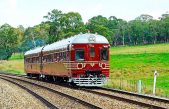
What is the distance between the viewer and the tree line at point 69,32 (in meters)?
111

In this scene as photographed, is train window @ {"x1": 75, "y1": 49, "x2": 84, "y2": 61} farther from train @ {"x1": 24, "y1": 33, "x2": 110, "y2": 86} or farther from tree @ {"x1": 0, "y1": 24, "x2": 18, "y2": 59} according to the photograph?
tree @ {"x1": 0, "y1": 24, "x2": 18, "y2": 59}

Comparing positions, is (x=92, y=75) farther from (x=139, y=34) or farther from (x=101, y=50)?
(x=139, y=34)

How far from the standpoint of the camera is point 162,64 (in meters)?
66.1

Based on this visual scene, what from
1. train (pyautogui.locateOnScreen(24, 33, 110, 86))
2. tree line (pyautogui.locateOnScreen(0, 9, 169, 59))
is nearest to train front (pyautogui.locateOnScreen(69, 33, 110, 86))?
train (pyautogui.locateOnScreen(24, 33, 110, 86))

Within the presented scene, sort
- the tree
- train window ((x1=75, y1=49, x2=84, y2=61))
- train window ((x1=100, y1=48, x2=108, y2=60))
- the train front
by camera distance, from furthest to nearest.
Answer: the tree → train window ((x1=100, y1=48, x2=108, y2=60)) → train window ((x1=75, y1=49, x2=84, y2=61)) → the train front

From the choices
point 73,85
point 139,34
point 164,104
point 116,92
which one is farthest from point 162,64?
point 139,34

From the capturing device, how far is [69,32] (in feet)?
334

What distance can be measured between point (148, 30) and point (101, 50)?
451 feet

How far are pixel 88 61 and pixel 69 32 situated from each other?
74.0 meters

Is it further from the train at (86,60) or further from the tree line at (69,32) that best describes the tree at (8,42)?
the train at (86,60)

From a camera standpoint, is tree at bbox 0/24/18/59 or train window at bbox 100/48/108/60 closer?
train window at bbox 100/48/108/60

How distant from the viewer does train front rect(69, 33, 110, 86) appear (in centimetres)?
2794

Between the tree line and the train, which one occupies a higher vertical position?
the tree line

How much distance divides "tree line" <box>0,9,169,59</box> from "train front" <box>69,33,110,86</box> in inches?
2833
